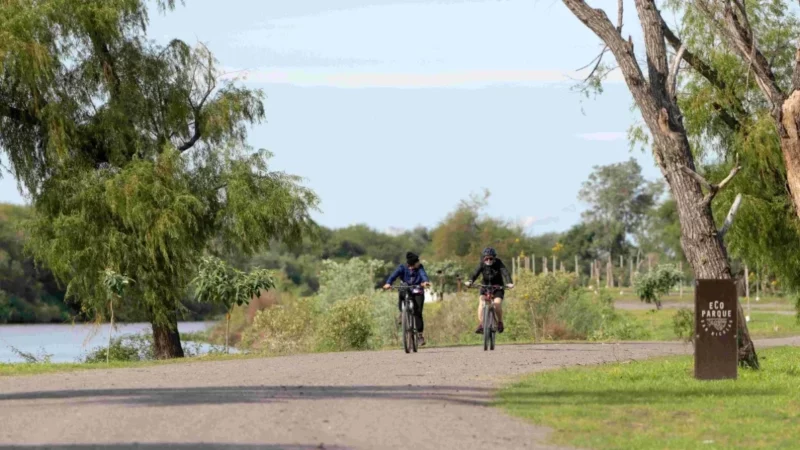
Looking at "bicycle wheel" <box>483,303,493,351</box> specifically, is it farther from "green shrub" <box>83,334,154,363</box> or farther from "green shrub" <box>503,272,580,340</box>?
"green shrub" <box>503,272,580,340</box>

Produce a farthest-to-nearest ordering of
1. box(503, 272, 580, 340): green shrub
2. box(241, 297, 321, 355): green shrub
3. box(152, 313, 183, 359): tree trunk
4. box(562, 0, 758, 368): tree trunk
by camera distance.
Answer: box(241, 297, 321, 355): green shrub, box(503, 272, 580, 340): green shrub, box(152, 313, 183, 359): tree trunk, box(562, 0, 758, 368): tree trunk

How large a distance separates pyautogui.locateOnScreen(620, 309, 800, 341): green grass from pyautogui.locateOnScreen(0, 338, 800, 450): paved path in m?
20.1

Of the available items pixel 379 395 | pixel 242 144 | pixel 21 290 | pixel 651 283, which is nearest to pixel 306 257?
pixel 21 290

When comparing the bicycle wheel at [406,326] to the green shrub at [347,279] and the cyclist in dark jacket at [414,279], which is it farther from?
the green shrub at [347,279]

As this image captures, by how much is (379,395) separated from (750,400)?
4.31 m

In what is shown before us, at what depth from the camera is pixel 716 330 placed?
18.5 metres

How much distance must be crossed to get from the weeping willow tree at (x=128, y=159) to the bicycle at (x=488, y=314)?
7168mm

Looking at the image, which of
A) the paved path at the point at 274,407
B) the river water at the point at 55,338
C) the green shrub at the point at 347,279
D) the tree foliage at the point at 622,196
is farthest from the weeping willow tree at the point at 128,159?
the tree foliage at the point at 622,196

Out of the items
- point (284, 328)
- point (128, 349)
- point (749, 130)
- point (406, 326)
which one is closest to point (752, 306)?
point (284, 328)

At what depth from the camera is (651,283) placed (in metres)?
51.7

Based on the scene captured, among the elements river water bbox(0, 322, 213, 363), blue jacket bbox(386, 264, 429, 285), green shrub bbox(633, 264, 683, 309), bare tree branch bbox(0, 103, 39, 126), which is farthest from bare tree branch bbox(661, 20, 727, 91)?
green shrub bbox(633, 264, 683, 309)

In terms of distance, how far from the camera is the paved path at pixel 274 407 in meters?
12.0

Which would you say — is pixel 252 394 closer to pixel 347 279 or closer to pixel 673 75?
pixel 673 75

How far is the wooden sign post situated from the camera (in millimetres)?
18125
